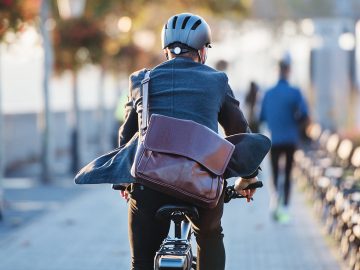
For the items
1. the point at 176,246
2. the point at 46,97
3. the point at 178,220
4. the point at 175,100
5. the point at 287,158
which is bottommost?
the point at 46,97

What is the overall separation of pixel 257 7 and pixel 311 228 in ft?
36.9

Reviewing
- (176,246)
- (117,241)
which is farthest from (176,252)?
(117,241)

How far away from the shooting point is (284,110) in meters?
13.6

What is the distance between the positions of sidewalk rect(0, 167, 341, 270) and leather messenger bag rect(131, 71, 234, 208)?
16.5 ft

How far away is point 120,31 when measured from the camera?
97.2 ft

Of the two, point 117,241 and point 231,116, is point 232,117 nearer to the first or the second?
point 231,116

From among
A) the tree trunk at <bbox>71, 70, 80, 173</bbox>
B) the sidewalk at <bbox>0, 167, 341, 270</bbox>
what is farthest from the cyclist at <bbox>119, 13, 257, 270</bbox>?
the tree trunk at <bbox>71, 70, 80, 173</bbox>

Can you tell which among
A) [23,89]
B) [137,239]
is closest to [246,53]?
[23,89]

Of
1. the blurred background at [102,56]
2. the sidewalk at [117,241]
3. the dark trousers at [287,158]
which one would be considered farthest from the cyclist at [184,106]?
the blurred background at [102,56]

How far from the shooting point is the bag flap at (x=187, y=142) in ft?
18.3

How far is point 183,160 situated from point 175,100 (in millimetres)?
360

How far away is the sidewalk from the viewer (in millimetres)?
10977

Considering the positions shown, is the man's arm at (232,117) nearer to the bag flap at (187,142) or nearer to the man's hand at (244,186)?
the man's hand at (244,186)

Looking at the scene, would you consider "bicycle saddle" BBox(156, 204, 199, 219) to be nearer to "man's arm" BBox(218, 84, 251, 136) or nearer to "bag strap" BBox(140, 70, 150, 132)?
"bag strap" BBox(140, 70, 150, 132)
